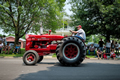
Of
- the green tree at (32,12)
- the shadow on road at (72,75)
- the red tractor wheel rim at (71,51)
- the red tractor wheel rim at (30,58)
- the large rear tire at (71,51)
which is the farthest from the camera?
the green tree at (32,12)

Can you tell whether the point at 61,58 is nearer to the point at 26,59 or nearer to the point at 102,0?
the point at 26,59

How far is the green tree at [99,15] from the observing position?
12.7 m

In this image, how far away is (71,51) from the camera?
22.0ft

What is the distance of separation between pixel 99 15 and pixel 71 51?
8874 mm

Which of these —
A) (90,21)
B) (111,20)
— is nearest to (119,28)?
(111,20)

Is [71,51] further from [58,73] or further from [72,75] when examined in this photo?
[72,75]

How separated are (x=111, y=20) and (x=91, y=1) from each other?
2.88 meters

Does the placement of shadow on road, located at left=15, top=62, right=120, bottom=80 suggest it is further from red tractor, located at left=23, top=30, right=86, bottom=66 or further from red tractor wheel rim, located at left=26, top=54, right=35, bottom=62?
red tractor wheel rim, located at left=26, top=54, right=35, bottom=62

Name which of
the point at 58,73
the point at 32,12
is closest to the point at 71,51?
the point at 58,73

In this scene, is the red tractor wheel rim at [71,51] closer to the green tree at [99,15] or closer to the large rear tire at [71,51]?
the large rear tire at [71,51]

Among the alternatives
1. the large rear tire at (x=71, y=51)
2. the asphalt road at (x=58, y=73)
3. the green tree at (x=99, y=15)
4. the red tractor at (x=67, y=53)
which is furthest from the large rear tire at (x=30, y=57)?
the green tree at (x=99, y=15)

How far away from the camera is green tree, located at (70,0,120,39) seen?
1272 cm

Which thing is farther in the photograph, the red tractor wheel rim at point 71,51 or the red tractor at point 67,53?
the red tractor wheel rim at point 71,51

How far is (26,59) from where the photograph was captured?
22.5 ft
